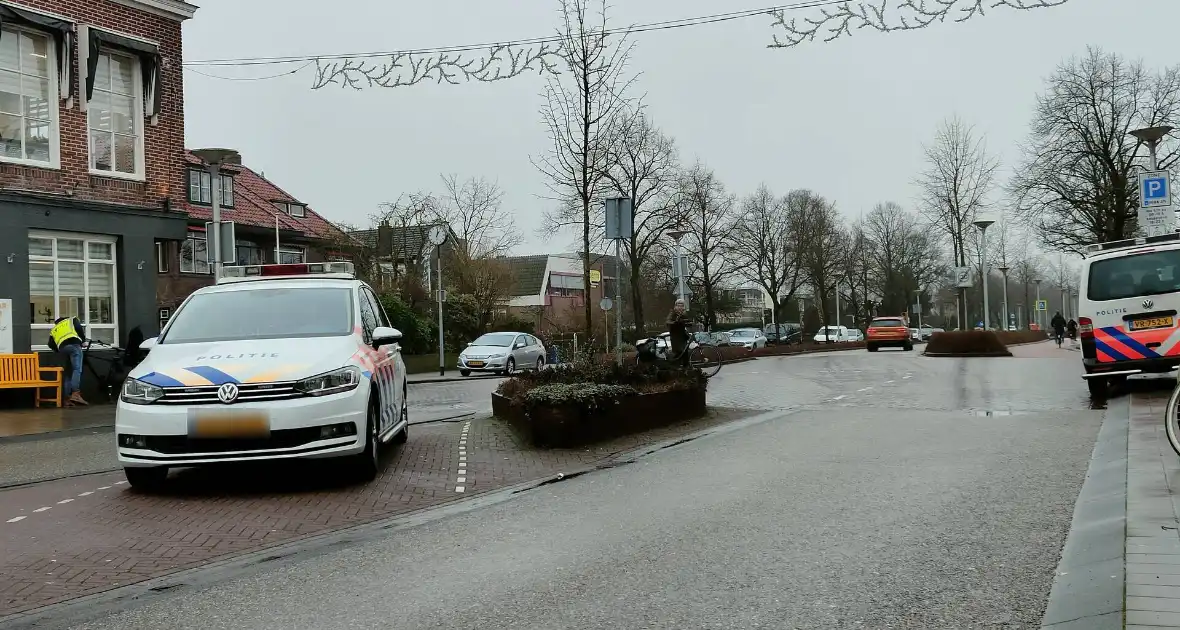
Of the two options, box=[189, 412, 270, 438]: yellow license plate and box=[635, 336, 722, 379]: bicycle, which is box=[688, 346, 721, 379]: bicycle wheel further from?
box=[189, 412, 270, 438]: yellow license plate

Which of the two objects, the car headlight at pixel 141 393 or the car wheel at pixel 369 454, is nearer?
the car headlight at pixel 141 393

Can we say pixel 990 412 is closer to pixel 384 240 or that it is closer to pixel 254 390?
pixel 254 390

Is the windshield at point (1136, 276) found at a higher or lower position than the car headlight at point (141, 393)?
higher

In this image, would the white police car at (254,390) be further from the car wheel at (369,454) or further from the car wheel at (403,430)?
the car wheel at (403,430)

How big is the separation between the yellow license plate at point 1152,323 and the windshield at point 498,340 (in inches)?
807

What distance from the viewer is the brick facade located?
56.5 feet

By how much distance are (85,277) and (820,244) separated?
40.7 meters

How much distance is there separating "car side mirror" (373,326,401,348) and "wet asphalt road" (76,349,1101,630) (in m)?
2.15

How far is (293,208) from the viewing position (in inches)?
1828

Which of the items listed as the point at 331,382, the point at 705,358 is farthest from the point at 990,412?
the point at 331,382

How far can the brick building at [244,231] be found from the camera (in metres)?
37.0

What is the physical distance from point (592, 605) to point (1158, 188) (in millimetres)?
19318

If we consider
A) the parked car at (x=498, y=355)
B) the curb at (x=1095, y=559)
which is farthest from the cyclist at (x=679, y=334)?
the parked car at (x=498, y=355)

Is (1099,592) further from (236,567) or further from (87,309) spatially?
(87,309)
